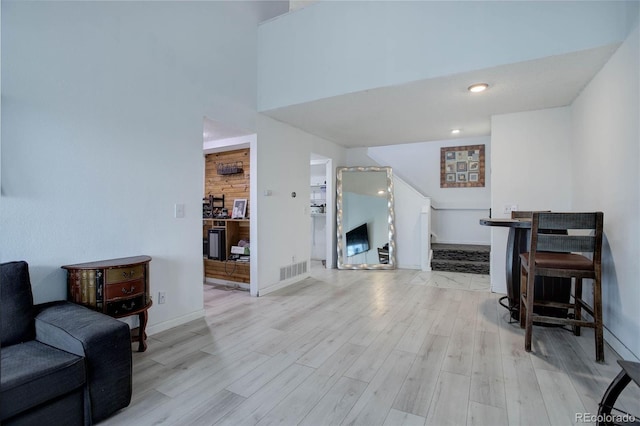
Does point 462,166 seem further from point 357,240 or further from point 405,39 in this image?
point 405,39

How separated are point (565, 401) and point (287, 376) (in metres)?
1.68

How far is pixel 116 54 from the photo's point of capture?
2.53 metres

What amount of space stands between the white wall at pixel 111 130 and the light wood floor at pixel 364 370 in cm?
83

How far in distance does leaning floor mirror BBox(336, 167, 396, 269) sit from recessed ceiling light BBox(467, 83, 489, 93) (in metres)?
2.70

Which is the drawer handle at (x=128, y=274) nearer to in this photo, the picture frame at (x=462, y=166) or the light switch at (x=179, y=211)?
the light switch at (x=179, y=211)

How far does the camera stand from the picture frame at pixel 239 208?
4.74 m

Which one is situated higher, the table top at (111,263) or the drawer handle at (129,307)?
the table top at (111,263)

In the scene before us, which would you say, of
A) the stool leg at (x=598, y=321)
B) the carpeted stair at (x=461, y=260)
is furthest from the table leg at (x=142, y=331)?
the carpeted stair at (x=461, y=260)

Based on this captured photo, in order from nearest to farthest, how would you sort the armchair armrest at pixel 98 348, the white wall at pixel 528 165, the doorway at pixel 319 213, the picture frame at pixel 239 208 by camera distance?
the armchair armrest at pixel 98 348
the white wall at pixel 528 165
the picture frame at pixel 239 208
the doorway at pixel 319 213

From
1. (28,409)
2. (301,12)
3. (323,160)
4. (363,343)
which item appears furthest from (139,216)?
(323,160)

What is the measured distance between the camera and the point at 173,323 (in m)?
2.99

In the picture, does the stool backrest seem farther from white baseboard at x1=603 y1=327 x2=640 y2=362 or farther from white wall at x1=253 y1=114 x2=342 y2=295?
white wall at x1=253 y1=114 x2=342 y2=295

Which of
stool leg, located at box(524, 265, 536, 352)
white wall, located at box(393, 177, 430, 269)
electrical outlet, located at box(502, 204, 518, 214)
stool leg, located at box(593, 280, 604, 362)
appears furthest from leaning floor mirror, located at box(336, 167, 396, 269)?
stool leg, located at box(593, 280, 604, 362)

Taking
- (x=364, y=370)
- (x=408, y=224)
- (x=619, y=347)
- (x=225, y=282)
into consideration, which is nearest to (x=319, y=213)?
(x=408, y=224)
